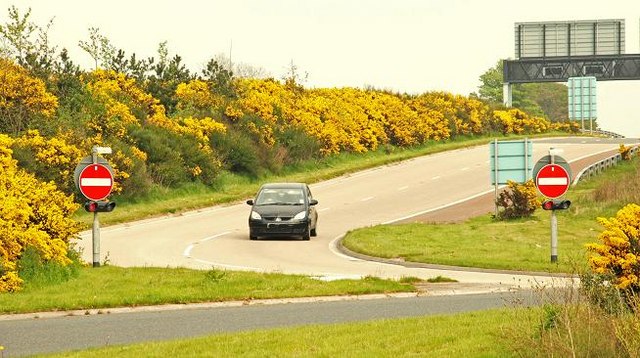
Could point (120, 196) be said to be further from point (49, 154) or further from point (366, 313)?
point (366, 313)

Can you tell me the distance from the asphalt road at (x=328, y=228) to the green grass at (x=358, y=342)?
8.35 meters

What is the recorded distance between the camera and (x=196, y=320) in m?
17.0

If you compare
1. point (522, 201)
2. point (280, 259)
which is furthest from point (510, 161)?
point (280, 259)

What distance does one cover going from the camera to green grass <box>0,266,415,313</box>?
62.8 ft

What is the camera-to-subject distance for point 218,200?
45.2 m

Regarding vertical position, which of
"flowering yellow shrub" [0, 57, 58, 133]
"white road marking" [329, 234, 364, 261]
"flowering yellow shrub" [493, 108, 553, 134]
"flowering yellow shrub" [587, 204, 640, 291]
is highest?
"flowering yellow shrub" [0, 57, 58, 133]

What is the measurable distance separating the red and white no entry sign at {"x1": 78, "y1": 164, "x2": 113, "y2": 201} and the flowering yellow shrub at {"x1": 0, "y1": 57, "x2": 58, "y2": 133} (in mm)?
17985

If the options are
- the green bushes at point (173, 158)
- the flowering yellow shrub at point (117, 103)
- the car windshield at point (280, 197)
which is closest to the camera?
the car windshield at point (280, 197)

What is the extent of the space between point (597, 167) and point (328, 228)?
78.8ft

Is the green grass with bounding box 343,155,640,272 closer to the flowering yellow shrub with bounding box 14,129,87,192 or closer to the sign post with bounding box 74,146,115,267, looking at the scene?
the sign post with bounding box 74,146,115,267

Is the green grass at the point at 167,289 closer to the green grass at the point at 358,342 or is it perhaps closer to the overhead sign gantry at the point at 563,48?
→ the green grass at the point at 358,342

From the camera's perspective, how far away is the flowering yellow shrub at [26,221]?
2017cm

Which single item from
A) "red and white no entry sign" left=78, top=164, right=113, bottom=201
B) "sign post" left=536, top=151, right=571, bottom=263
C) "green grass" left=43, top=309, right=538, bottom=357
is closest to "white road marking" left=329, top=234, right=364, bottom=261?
"sign post" left=536, top=151, right=571, bottom=263

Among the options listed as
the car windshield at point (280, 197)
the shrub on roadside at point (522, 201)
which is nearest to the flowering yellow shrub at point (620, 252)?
the car windshield at point (280, 197)
